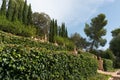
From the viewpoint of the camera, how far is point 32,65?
734 centimetres

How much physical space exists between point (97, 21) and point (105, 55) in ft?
Answer: 47.6

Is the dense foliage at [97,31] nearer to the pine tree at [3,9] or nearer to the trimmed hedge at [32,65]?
the pine tree at [3,9]

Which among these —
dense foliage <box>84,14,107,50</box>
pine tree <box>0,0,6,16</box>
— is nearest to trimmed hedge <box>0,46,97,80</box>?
pine tree <box>0,0,6,16</box>

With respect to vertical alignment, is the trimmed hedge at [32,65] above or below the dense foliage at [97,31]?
below

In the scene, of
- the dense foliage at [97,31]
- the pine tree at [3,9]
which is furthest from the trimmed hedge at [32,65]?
the dense foliage at [97,31]

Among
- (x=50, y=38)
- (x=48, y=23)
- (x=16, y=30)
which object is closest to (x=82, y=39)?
(x=48, y=23)

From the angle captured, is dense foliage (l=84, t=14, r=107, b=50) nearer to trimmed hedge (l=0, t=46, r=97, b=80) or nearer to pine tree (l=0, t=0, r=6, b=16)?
pine tree (l=0, t=0, r=6, b=16)

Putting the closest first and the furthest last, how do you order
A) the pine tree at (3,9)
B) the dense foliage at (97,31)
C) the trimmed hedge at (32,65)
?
the trimmed hedge at (32,65) < the pine tree at (3,9) < the dense foliage at (97,31)

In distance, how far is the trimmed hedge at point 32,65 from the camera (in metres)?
6.25

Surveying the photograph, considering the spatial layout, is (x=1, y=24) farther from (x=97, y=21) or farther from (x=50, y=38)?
(x=97, y=21)

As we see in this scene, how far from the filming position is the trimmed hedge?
625 cm

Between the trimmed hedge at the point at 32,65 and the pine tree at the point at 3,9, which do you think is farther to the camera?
the pine tree at the point at 3,9

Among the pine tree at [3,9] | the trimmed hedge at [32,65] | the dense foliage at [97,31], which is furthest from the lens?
the dense foliage at [97,31]

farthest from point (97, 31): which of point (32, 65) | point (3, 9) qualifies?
point (32, 65)
